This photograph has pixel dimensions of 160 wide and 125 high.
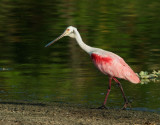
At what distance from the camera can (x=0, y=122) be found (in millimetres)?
8430

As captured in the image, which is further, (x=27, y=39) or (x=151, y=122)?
(x=27, y=39)

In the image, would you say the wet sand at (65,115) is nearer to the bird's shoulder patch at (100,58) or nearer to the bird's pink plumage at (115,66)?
the bird's pink plumage at (115,66)

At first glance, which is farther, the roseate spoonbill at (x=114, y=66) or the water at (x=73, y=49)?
the water at (x=73, y=49)

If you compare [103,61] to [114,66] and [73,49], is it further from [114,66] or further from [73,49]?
[73,49]

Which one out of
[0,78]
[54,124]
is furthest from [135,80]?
[0,78]

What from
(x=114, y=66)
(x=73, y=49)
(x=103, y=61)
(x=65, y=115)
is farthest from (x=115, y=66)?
(x=73, y=49)

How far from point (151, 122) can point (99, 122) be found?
0.95 metres

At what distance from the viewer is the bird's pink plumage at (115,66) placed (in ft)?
35.6

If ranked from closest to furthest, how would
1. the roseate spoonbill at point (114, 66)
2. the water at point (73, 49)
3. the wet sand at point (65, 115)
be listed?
the wet sand at point (65, 115), the roseate spoonbill at point (114, 66), the water at point (73, 49)

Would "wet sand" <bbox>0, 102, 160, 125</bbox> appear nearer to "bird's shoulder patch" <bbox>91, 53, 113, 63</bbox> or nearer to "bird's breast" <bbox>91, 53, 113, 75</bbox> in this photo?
"bird's breast" <bbox>91, 53, 113, 75</bbox>

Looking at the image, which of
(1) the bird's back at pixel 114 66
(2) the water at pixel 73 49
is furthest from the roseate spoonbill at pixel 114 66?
(2) the water at pixel 73 49

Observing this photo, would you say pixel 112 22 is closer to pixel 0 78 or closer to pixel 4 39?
pixel 4 39

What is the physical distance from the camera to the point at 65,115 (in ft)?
31.6

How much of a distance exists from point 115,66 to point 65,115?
71.0 inches
